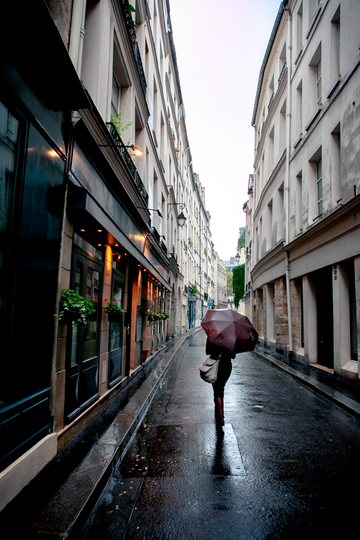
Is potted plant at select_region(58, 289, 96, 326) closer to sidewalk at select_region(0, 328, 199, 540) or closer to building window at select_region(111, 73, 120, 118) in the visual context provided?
sidewalk at select_region(0, 328, 199, 540)

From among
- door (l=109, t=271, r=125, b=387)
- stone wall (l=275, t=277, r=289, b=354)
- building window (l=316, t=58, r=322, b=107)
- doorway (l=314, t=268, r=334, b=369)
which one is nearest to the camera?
door (l=109, t=271, r=125, b=387)

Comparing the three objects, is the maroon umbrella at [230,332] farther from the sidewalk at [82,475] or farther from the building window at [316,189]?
the building window at [316,189]

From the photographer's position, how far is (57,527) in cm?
255

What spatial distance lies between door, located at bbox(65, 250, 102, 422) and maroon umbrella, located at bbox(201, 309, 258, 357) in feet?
6.54

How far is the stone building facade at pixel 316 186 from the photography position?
29.1 feet

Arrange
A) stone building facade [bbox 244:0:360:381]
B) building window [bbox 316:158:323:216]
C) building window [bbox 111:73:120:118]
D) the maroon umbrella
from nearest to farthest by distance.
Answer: the maroon umbrella
building window [bbox 111:73:120:118]
stone building facade [bbox 244:0:360:381]
building window [bbox 316:158:323:216]

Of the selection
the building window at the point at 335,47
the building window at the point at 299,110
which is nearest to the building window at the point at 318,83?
the building window at the point at 299,110

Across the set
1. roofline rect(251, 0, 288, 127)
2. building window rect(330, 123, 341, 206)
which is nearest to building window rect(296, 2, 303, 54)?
roofline rect(251, 0, 288, 127)

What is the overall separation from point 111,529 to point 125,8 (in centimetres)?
1002

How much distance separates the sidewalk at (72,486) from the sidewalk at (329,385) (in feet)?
12.9

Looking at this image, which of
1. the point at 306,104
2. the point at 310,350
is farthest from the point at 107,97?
the point at 310,350

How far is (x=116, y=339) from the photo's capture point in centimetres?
782

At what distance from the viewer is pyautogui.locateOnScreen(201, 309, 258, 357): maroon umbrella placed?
200 inches

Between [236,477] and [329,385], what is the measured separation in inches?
211
